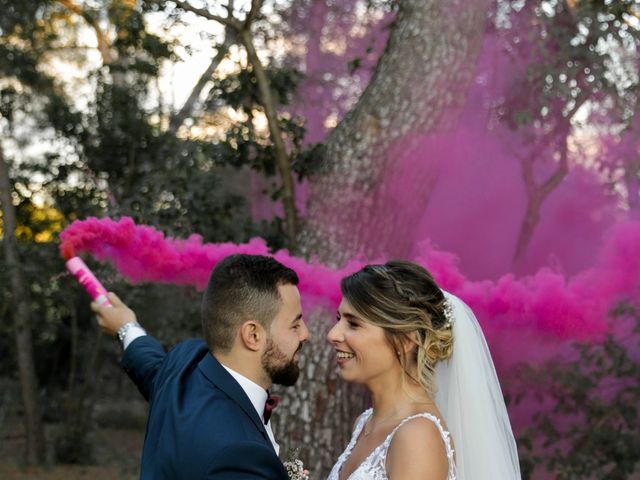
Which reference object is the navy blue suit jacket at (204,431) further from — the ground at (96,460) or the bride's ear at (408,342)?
the ground at (96,460)

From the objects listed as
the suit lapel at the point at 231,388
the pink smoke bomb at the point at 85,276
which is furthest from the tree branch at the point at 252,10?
the suit lapel at the point at 231,388

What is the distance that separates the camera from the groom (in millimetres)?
2320

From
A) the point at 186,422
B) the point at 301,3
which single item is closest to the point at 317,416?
the point at 186,422

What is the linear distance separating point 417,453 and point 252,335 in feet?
2.04

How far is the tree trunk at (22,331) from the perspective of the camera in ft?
30.5

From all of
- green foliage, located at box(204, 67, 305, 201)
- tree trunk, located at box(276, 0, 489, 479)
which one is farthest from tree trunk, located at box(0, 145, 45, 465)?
tree trunk, located at box(276, 0, 489, 479)

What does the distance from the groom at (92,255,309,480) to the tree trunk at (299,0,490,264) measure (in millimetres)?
3147

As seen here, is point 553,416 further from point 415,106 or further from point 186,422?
point 186,422

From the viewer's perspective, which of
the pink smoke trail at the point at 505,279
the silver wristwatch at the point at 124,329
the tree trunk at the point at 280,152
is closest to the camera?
the silver wristwatch at the point at 124,329

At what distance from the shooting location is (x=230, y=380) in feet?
8.31

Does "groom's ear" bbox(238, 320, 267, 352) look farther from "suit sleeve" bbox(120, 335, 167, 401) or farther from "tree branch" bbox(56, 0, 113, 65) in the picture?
"tree branch" bbox(56, 0, 113, 65)

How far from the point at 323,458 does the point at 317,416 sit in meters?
0.28


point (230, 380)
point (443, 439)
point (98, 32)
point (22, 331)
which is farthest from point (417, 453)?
point (98, 32)

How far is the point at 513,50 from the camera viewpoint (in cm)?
923
